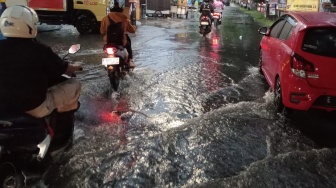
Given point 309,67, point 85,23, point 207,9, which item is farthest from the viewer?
point 207,9

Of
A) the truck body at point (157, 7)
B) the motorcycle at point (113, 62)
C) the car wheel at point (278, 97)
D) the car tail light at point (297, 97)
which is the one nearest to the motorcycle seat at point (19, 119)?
the car tail light at point (297, 97)

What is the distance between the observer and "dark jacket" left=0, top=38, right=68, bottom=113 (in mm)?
3465

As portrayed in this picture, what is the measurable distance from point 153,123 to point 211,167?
5.36 ft

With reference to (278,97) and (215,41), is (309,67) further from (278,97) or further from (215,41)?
(215,41)

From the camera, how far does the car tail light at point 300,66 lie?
214 inches

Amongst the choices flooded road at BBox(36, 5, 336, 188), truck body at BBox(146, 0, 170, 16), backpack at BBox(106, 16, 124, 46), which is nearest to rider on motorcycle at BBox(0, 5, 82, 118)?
flooded road at BBox(36, 5, 336, 188)

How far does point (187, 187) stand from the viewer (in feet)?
12.7

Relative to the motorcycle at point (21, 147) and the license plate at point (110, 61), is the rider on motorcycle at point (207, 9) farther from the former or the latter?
the motorcycle at point (21, 147)

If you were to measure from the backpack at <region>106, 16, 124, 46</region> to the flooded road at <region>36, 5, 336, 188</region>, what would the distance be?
98 centimetres

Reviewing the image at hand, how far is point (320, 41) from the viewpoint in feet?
18.4

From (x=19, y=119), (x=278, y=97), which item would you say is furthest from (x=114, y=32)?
(x=19, y=119)

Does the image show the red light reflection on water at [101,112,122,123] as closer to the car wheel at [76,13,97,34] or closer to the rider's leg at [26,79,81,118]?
the rider's leg at [26,79,81,118]

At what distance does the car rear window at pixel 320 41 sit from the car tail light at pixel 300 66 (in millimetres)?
183

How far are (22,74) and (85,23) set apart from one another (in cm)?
1348
